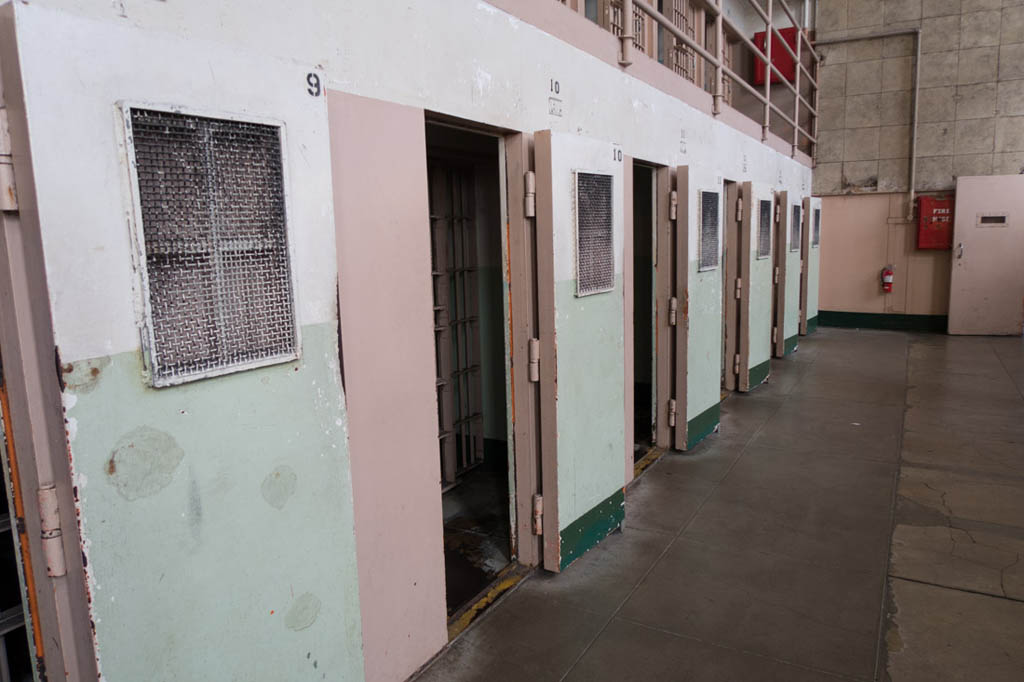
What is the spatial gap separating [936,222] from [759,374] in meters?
4.75

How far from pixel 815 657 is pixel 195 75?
2.66 meters

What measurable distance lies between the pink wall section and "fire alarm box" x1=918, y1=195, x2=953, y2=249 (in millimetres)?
9242

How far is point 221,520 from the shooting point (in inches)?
62.1

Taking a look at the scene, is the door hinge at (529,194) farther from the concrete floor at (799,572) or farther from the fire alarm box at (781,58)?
the fire alarm box at (781,58)

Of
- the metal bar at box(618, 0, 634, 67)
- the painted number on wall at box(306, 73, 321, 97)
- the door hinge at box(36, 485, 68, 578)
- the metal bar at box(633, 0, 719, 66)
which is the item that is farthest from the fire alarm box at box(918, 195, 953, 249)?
the door hinge at box(36, 485, 68, 578)

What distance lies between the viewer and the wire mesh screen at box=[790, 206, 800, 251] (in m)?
7.67

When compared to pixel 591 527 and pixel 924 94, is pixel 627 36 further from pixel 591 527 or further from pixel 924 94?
pixel 924 94

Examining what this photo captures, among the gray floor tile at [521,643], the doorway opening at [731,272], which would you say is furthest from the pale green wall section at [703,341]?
the gray floor tile at [521,643]

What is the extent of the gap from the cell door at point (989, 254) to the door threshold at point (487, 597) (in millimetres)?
8705

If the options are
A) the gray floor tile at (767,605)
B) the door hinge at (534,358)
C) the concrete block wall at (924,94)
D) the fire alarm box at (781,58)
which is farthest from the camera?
the fire alarm box at (781,58)

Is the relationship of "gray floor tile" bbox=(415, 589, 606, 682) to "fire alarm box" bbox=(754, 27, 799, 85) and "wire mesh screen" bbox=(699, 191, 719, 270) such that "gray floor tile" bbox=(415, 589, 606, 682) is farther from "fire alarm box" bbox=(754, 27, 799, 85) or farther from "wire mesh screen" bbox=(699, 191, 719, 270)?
"fire alarm box" bbox=(754, 27, 799, 85)

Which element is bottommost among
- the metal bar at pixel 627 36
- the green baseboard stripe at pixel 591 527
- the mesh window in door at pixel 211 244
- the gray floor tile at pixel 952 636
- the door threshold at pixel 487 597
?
the gray floor tile at pixel 952 636

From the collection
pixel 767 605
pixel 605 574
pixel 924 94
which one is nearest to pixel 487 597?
pixel 605 574

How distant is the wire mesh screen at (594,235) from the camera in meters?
3.04
